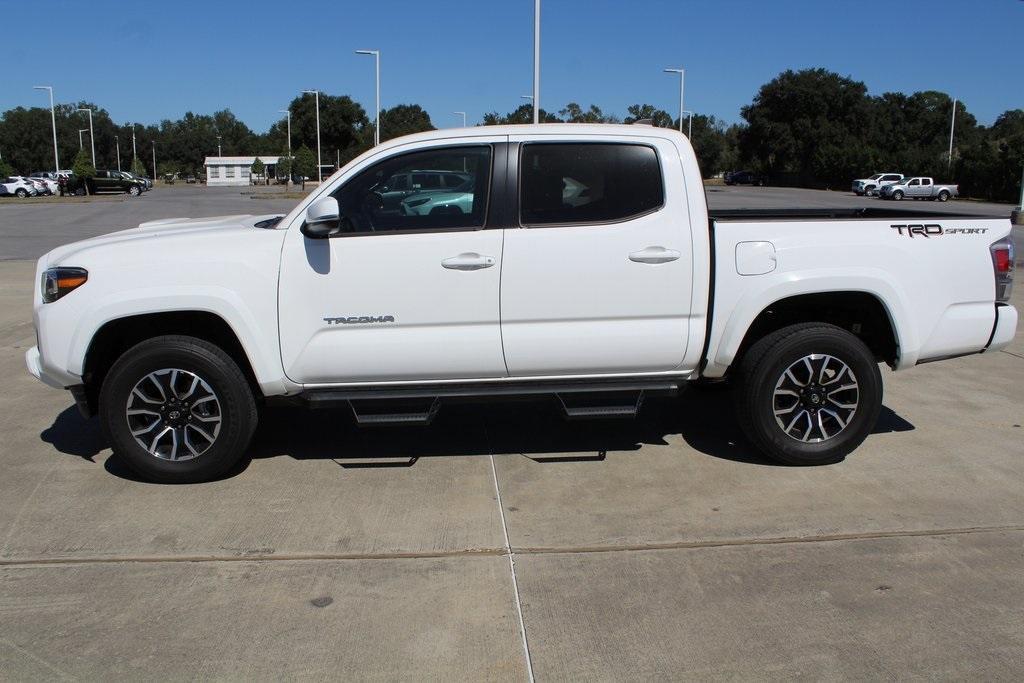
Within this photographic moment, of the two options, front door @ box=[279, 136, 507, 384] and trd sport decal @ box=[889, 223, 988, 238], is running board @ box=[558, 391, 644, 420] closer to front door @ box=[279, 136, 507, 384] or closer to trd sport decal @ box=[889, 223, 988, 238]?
front door @ box=[279, 136, 507, 384]

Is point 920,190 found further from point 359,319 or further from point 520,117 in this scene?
point 359,319

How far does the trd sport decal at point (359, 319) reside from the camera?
16.4 feet

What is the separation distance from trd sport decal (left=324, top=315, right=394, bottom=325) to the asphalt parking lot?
95cm

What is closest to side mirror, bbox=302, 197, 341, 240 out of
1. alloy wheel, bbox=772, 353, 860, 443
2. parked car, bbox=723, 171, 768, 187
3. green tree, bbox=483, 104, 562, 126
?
alloy wheel, bbox=772, 353, 860, 443

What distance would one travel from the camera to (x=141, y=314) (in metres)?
4.99

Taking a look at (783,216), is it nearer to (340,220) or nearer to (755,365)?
(755,365)

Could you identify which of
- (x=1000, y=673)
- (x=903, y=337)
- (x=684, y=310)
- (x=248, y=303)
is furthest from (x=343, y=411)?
(x=1000, y=673)

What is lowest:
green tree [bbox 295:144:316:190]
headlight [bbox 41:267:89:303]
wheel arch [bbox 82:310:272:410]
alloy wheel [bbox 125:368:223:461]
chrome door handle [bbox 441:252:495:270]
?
alloy wheel [bbox 125:368:223:461]

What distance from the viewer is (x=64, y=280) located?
4.96 m

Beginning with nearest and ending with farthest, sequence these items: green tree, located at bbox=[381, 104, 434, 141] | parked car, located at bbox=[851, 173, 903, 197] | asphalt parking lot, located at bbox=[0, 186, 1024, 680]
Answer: asphalt parking lot, located at bbox=[0, 186, 1024, 680], parked car, located at bbox=[851, 173, 903, 197], green tree, located at bbox=[381, 104, 434, 141]

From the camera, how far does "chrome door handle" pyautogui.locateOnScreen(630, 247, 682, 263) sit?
5039 mm

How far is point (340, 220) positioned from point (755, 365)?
2521 mm

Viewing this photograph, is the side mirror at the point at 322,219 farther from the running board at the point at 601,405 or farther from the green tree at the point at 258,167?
the green tree at the point at 258,167

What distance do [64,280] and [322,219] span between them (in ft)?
4.88
